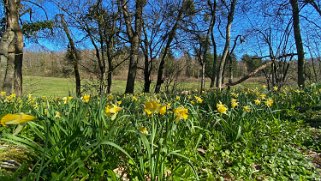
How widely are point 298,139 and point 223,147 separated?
3.44ft

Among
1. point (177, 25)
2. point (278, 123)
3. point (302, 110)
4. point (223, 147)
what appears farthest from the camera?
point (177, 25)

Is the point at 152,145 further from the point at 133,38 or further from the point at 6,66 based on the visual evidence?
the point at 133,38

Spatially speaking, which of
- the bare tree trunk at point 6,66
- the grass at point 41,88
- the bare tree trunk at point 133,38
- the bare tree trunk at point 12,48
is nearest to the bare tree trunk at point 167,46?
the bare tree trunk at point 133,38

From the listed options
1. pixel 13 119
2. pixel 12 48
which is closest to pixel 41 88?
pixel 12 48

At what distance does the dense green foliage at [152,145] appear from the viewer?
1.50 metres

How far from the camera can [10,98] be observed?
3387mm

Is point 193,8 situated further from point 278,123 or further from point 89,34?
point 278,123

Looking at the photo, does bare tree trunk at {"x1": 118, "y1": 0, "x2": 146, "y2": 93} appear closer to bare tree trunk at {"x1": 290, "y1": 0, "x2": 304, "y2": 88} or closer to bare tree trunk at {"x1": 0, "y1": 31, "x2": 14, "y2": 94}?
bare tree trunk at {"x1": 0, "y1": 31, "x2": 14, "y2": 94}

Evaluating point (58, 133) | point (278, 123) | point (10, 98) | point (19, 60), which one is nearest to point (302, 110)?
point (278, 123)

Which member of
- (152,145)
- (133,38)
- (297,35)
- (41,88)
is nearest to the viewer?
(152,145)

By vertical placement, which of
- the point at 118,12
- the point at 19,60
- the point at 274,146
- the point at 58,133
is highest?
the point at 118,12

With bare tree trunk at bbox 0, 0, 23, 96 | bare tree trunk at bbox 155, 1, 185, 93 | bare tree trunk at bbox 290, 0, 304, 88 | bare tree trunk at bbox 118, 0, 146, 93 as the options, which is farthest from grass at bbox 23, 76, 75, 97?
bare tree trunk at bbox 290, 0, 304, 88

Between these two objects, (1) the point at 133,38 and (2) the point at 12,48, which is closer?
(2) the point at 12,48

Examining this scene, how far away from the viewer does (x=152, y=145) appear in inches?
63.3
